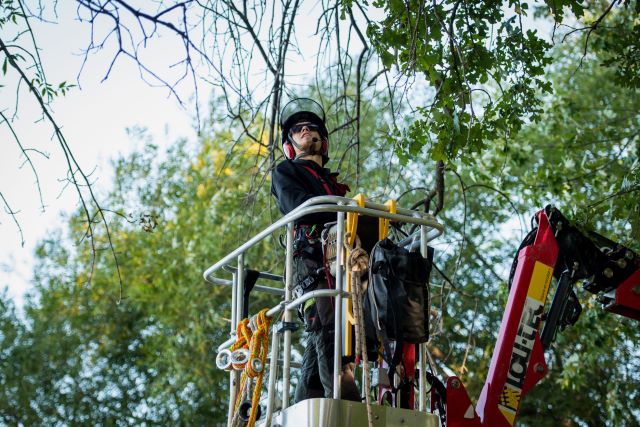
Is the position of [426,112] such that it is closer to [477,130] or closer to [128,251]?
[477,130]

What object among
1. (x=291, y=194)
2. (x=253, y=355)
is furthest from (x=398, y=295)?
(x=291, y=194)

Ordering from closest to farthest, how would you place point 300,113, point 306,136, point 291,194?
point 291,194 < point 306,136 < point 300,113

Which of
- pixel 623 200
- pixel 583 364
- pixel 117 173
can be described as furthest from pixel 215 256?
pixel 623 200

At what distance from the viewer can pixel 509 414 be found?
5.08 meters

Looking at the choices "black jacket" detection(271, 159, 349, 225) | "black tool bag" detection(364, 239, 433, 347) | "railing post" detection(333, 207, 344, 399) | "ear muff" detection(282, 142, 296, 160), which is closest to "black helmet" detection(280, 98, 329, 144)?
"ear muff" detection(282, 142, 296, 160)

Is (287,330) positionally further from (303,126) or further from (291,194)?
(303,126)

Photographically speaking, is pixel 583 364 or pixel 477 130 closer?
pixel 477 130

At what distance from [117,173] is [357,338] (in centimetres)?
1458

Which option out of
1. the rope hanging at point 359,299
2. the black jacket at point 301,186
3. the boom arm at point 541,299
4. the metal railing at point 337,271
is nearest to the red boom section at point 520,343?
the boom arm at point 541,299

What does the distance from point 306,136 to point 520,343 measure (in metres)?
1.64

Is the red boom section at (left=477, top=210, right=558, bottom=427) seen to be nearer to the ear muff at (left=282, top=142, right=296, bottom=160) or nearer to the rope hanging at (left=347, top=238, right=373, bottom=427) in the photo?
the rope hanging at (left=347, top=238, right=373, bottom=427)

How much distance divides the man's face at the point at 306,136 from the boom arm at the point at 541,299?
4.27 feet

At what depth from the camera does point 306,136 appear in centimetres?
553

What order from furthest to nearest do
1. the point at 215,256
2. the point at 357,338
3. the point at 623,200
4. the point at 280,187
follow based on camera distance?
the point at 215,256
the point at 623,200
the point at 280,187
the point at 357,338
